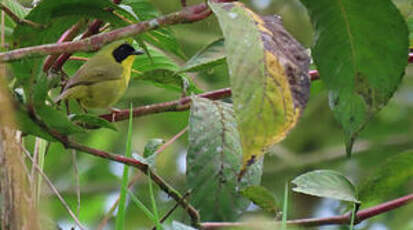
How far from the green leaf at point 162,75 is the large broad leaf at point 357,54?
0.28 metres

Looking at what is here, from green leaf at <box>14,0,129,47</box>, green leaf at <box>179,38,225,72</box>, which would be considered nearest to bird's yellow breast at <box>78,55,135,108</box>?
green leaf at <box>14,0,129,47</box>

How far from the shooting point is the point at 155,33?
141 centimetres

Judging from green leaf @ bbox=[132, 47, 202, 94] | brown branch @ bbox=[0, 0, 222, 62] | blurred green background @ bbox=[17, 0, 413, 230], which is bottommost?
blurred green background @ bbox=[17, 0, 413, 230]

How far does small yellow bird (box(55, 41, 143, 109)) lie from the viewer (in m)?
2.02

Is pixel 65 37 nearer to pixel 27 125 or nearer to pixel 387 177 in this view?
pixel 27 125

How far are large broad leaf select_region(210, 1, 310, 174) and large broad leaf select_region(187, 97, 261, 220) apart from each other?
8.9 inches

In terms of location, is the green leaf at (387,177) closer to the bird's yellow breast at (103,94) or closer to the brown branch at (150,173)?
the brown branch at (150,173)

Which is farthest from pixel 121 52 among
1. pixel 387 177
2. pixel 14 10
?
pixel 387 177

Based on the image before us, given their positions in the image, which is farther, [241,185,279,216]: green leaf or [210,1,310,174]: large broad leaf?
[241,185,279,216]: green leaf

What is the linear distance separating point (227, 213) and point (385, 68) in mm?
342

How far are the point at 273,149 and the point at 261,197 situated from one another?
2.43 metres

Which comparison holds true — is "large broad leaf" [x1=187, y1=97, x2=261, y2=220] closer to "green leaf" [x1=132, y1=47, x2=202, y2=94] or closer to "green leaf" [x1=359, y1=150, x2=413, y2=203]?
"green leaf" [x1=132, y1=47, x2=202, y2=94]

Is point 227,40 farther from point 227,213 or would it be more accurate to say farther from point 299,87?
point 227,213

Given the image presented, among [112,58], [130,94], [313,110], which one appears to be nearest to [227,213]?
[112,58]
